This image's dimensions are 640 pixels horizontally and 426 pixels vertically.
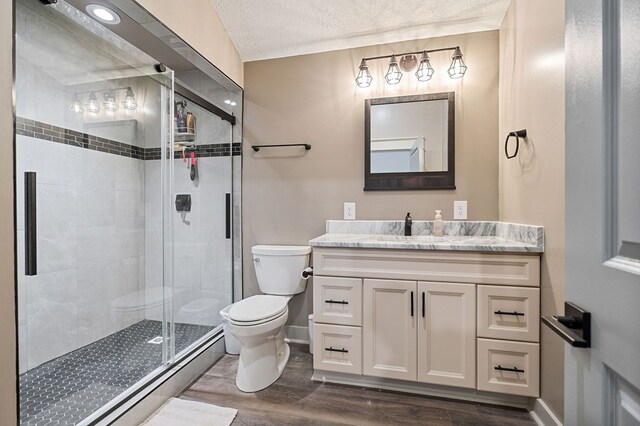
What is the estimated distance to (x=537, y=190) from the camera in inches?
59.4

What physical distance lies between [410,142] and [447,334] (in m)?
1.37

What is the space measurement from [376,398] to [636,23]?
6.17ft

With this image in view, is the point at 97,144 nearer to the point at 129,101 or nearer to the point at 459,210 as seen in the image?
the point at 129,101

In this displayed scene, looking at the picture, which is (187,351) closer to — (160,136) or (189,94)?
(160,136)

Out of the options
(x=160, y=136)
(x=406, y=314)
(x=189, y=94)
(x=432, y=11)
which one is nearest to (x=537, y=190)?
(x=406, y=314)

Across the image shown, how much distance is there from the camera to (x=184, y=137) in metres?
2.40

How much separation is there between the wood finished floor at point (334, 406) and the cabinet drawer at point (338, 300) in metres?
0.43

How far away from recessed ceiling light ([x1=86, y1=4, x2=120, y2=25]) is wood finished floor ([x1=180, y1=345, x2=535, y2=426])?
2252mm

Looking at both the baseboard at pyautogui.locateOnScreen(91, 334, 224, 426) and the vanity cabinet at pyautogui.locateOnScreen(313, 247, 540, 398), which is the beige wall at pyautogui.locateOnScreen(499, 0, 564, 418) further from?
the baseboard at pyautogui.locateOnScreen(91, 334, 224, 426)

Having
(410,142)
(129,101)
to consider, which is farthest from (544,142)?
(129,101)

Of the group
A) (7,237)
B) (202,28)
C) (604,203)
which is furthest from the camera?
(202,28)

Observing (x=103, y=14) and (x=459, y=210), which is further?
(x=459, y=210)

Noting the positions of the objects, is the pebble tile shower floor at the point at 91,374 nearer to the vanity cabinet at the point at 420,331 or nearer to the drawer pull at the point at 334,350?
the drawer pull at the point at 334,350

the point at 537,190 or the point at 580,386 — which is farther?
the point at 537,190
